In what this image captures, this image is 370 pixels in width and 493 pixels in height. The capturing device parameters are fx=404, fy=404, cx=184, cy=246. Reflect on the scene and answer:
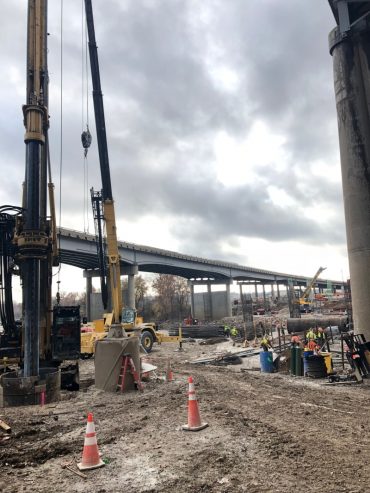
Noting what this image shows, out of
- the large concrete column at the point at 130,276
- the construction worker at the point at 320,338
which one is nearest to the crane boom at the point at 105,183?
the construction worker at the point at 320,338

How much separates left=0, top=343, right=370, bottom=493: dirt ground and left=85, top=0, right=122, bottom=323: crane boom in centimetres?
331

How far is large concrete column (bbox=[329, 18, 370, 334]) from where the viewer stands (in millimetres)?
13422

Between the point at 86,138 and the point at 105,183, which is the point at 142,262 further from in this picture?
the point at 105,183

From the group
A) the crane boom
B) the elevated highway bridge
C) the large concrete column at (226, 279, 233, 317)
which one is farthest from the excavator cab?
the large concrete column at (226, 279, 233, 317)

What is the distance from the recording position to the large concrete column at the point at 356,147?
1342 centimetres

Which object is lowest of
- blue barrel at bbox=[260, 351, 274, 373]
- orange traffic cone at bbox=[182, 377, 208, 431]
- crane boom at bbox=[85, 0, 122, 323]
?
blue barrel at bbox=[260, 351, 274, 373]

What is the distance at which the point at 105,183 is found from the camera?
40.4 feet

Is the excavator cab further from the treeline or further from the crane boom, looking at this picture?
the treeline

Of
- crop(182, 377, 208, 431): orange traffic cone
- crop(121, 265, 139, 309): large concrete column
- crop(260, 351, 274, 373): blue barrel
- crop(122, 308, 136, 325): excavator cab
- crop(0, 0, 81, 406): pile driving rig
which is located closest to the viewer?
crop(182, 377, 208, 431): orange traffic cone

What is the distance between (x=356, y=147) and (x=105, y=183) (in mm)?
8509

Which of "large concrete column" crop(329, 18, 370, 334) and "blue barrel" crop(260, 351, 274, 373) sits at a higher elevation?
"large concrete column" crop(329, 18, 370, 334)

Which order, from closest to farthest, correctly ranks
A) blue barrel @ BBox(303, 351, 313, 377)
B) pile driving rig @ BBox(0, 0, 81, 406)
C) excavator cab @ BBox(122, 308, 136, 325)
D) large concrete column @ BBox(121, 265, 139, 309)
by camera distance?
pile driving rig @ BBox(0, 0, 81, 406) → blue barrel @ BBox(303, 351, 313, 377) → excavator cab @ BBox(122, 308, 136, 325) → large concrete column @ BBox(121, 265, 139, 309)

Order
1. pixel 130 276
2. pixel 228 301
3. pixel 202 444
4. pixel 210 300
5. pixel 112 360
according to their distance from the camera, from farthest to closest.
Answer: pixel 210 300 < pixel 228 301 < pixel 130 276 < pixel 112 360 < pixel 202 444

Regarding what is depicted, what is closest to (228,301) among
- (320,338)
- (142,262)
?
(142,262)
